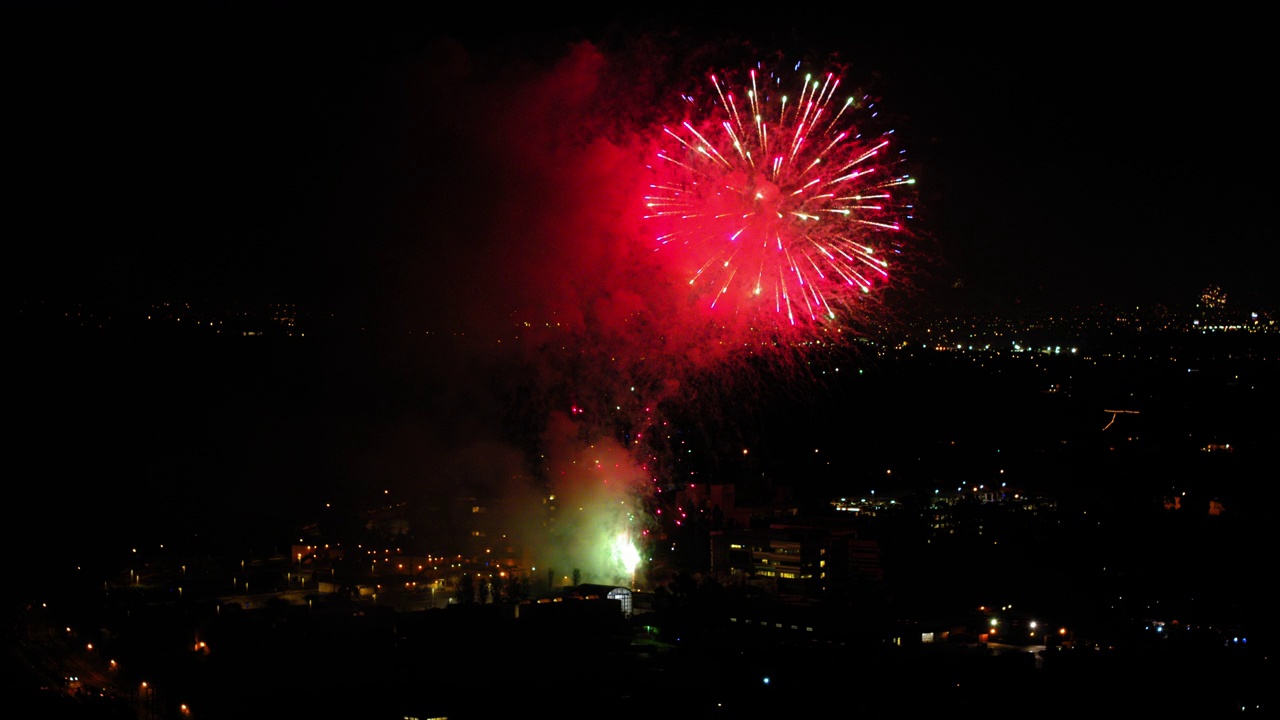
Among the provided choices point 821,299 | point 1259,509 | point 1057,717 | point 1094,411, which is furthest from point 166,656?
point 1094,411

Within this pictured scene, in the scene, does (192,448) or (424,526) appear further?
(192,448)

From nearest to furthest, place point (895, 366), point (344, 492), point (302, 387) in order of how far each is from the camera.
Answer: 1. point (344, 492)
2. point (302, 387)
3. point (895, 366)

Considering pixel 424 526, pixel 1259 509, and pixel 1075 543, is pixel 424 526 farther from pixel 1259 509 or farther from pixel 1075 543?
pixel 1259 509

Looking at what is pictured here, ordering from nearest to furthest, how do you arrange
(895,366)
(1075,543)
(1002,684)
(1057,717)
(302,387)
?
1. (1057,717)
2. (1002,684)
3. (1075,543)
4. (302,387)
5. (895,366)

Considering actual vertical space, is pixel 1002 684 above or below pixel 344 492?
below

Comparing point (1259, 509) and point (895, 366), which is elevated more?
point (895, 366)

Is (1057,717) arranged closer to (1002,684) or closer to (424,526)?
(1002,684)

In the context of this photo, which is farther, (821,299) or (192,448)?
(192,448)

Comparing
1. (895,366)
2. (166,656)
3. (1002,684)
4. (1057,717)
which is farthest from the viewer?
(895,366)

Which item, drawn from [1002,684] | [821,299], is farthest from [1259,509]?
[821,299]

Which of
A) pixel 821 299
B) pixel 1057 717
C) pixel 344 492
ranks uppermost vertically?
pixel 821 299
